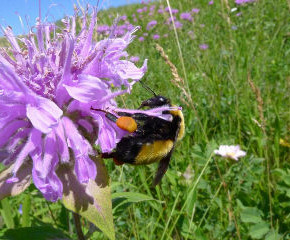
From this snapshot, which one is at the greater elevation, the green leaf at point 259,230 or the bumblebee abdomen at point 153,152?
the bumblebee abdomen at point 153,152

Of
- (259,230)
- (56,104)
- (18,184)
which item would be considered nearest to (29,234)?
(18,184)

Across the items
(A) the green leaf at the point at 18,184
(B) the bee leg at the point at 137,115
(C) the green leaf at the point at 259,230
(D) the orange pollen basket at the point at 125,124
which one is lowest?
(C) the green leaf at the point at 259,230

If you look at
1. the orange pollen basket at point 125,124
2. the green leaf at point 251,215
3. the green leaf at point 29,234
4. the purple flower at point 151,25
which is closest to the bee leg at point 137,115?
the orange pollen basket at point 125,124

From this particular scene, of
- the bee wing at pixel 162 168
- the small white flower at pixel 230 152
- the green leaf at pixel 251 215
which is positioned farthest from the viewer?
the small white flower at pixel 230 152

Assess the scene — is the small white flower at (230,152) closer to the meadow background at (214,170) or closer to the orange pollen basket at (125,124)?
the meadow background at (214,170)

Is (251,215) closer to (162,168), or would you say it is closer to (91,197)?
(162,168)

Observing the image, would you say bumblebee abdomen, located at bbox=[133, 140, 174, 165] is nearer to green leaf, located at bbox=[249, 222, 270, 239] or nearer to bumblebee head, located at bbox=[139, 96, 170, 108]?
bumblebee head, located at bbox=[139, 96, 170, 108]
